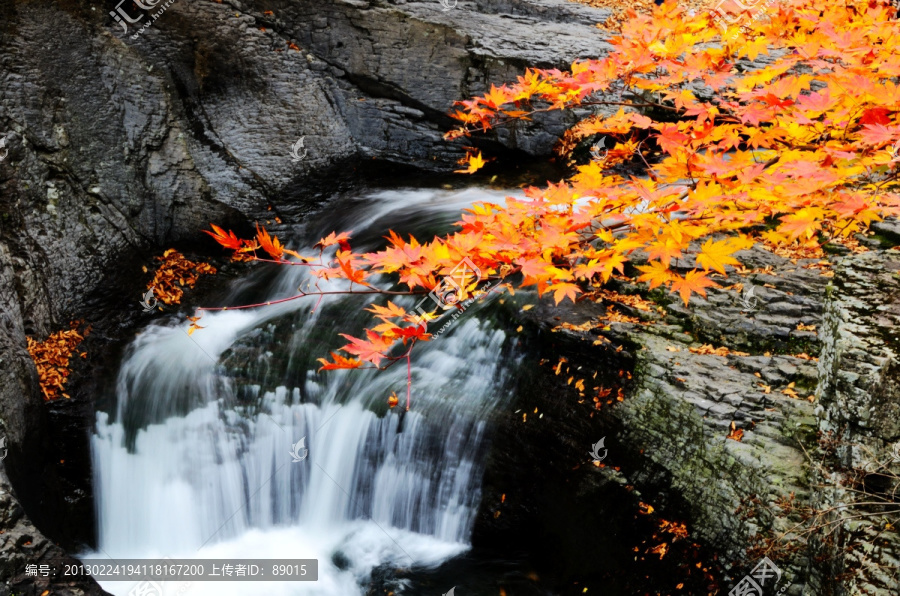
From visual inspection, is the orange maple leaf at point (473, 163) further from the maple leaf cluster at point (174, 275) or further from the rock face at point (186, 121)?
the maple leaf cluster at point (174, 275)

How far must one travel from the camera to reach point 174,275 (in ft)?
20.4

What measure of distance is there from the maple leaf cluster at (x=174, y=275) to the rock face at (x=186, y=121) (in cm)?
18

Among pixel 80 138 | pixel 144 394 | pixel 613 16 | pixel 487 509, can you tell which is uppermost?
pixel 613 16

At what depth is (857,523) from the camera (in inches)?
96.7

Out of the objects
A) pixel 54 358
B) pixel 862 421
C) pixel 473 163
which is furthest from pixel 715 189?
pixel 54 358

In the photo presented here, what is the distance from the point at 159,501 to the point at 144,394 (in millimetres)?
914

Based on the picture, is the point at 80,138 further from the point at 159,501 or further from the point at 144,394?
the point at 159,501

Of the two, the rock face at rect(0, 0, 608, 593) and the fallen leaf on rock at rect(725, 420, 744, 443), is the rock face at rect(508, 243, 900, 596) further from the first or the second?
the rock face at rect(0, 0, 608, 593)

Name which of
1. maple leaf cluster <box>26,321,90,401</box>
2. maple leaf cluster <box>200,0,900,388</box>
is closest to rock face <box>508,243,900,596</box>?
maple leaf cluster <box>200,0,900,388</box>

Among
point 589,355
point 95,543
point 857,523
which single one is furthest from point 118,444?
point 857,523

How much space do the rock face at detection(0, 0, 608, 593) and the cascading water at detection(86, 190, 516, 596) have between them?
52cm

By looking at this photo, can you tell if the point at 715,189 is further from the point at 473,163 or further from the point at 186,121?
the point at 186,121

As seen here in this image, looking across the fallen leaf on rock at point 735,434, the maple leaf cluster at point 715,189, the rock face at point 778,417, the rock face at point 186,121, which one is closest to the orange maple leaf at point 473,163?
the rock face at point 186,121

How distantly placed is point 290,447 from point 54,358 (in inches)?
91.7
